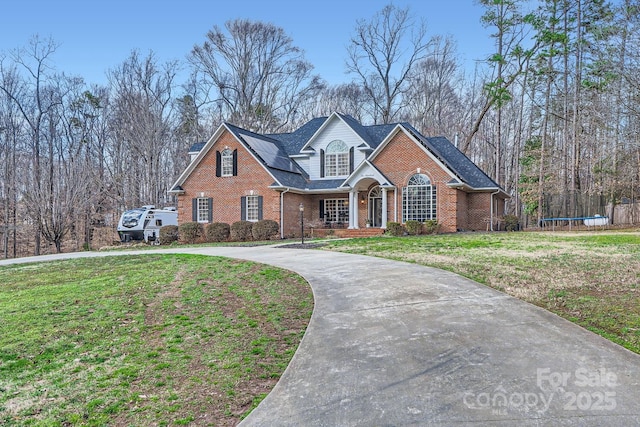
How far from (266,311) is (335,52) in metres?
35.8

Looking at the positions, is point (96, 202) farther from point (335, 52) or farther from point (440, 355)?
point (440, 355)

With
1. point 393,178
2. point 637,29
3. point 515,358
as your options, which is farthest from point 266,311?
point 637,29

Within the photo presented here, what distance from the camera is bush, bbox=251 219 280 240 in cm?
2236

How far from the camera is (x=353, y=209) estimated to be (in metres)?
24.3

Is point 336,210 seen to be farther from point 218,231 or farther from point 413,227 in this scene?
point 218,231

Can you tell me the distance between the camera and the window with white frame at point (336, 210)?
25.8 meters

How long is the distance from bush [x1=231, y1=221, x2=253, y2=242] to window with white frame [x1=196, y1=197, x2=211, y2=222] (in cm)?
307

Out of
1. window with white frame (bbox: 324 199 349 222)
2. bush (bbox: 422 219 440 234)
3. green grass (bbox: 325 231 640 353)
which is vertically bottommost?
green grass (bbox: 325 231 640 353)

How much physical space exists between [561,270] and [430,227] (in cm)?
1246

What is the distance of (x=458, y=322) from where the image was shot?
19.1 feet

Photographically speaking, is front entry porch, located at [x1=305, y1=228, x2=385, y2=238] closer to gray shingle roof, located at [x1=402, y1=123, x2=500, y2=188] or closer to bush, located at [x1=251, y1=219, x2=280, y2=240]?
bush, located at [x1=251, y1=219, x2=280, y2=240]

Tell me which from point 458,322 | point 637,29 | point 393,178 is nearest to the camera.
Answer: point 458,322

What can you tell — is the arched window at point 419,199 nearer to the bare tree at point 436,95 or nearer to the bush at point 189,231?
the bush at point 189,231

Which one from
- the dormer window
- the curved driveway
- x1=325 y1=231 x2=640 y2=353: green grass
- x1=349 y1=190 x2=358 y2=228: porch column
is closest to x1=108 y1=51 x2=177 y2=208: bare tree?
the dormer window
